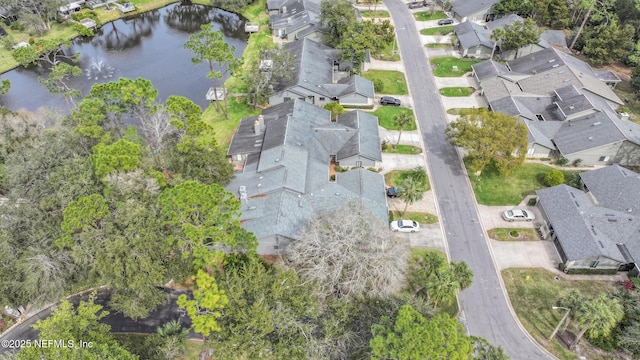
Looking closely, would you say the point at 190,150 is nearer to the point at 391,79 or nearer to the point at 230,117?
the point at 230,117

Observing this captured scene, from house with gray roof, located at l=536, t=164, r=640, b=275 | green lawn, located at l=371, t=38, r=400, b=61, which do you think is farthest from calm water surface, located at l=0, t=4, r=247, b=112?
house with gray roof, located at l=536, t=164, r=640, b=275

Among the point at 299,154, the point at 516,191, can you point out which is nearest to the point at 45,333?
the point at 299,154

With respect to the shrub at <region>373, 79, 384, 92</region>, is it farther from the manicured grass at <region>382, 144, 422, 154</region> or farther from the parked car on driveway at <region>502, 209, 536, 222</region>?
the parked car on driveway at <region>502, 209, 536, 222</region>

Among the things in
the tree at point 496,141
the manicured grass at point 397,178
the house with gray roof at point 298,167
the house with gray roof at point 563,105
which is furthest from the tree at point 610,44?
the manicured grass at point 397,178

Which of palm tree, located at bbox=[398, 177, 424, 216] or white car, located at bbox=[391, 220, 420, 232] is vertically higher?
palm tree, located at bbox=[398, 177, 424, 216]

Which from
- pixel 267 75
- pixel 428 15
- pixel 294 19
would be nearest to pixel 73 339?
pixel 267 75
